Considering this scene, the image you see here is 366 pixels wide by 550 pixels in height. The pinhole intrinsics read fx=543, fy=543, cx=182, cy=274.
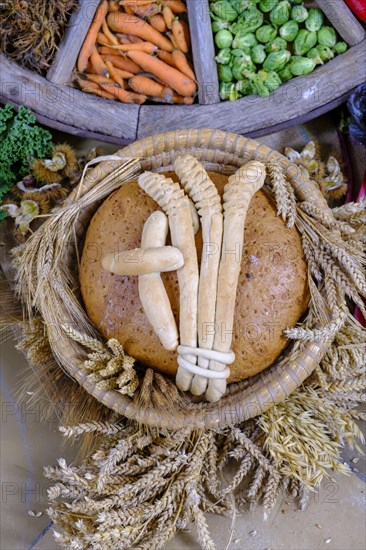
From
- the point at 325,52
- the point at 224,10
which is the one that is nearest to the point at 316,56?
the point at 325,52

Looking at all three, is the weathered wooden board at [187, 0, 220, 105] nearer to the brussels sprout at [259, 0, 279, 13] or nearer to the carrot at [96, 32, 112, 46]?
the brussels sprout at [259, 0, 279, 13]

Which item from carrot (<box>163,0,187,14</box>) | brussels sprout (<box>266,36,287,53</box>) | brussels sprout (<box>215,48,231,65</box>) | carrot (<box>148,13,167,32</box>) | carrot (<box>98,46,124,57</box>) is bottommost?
brussels sprout (<box>266,36,287,53</box>)

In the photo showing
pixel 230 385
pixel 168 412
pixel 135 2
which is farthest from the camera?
pixel 135 2

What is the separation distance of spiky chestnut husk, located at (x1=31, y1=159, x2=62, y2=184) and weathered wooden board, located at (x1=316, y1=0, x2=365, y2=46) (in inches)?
39.8

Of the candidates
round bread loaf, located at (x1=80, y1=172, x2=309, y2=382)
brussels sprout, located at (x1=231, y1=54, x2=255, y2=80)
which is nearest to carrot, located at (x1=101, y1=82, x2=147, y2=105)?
brussels sprout, located at (x1=231, y1=54, x2=255, y2=80)

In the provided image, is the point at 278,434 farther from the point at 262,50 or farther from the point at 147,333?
the point at 262,50

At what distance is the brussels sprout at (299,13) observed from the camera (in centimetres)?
175

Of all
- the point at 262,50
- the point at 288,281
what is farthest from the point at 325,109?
the point at 288,281

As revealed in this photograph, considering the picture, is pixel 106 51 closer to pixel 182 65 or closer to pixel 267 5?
pixel 182 65

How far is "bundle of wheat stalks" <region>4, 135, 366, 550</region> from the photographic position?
4.44ft

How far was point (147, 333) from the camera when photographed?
1.36 metres

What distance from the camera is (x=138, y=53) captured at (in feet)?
6.05

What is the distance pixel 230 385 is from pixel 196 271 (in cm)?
36

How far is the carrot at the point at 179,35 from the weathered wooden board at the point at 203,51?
4cm
